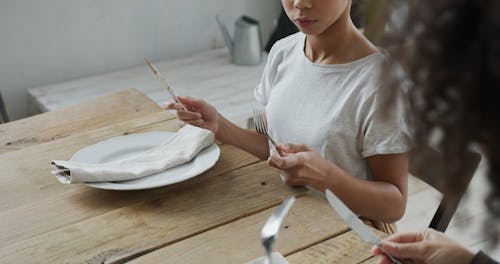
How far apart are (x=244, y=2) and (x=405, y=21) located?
243 cm

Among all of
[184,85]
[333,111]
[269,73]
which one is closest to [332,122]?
[333,111]

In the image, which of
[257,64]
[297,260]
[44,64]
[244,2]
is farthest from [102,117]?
[244,2]

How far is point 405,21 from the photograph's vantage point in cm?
46

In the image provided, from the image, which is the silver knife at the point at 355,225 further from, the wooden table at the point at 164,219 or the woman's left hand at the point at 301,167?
the woman's left hand at the point at 301,167

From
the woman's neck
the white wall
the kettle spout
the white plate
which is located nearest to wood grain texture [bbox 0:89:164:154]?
the white plate

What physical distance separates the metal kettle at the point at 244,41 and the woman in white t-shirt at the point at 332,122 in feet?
3.78

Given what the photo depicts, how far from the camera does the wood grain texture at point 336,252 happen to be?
3.18 feet

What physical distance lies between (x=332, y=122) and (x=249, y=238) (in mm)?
369

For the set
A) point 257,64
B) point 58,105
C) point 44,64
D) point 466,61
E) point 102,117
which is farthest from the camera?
point 257,64

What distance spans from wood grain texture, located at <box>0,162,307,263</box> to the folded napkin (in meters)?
0.04

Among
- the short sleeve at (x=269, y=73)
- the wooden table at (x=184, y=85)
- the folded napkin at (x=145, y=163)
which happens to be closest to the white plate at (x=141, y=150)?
the folded napkin at (x=145, y=163)

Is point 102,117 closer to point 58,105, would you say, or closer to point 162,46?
point 58,105

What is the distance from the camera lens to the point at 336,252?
3.24 feet

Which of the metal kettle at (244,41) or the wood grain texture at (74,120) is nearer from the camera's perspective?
the wood grain texture at (74,120)
